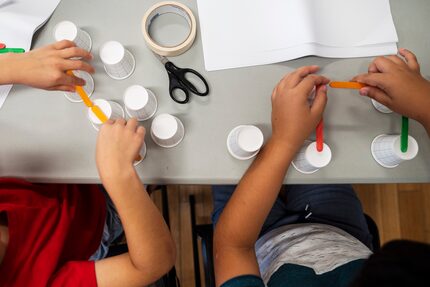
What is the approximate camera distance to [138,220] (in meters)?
0.55

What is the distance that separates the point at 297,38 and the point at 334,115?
153mm

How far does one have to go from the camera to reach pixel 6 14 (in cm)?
63

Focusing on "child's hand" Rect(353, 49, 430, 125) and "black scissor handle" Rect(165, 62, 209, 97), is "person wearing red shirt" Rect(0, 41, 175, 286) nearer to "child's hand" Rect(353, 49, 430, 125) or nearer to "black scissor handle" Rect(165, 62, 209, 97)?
"black scissor handle" Rect(165, 62, 209, 97)

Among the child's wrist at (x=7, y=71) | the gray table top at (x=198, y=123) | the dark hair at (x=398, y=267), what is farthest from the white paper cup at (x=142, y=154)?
the dark hair at (x=398, y=267)

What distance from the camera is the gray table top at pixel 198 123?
0.57 m

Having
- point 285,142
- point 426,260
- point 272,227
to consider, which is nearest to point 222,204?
point 272,227

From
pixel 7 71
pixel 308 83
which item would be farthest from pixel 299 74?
pixel 7 71

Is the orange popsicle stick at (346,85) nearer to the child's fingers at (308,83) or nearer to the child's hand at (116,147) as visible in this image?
the child's fingers at (308,83)

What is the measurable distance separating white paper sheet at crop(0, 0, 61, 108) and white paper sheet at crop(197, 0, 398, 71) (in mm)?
292

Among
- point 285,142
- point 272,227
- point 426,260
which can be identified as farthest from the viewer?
point 272,227

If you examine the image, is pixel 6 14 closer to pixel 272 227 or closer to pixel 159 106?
pixel 159 106

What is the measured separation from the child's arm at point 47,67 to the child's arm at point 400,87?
49 centimetres

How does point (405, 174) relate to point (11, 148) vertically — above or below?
below

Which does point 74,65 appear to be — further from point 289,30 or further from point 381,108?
point 381,108
